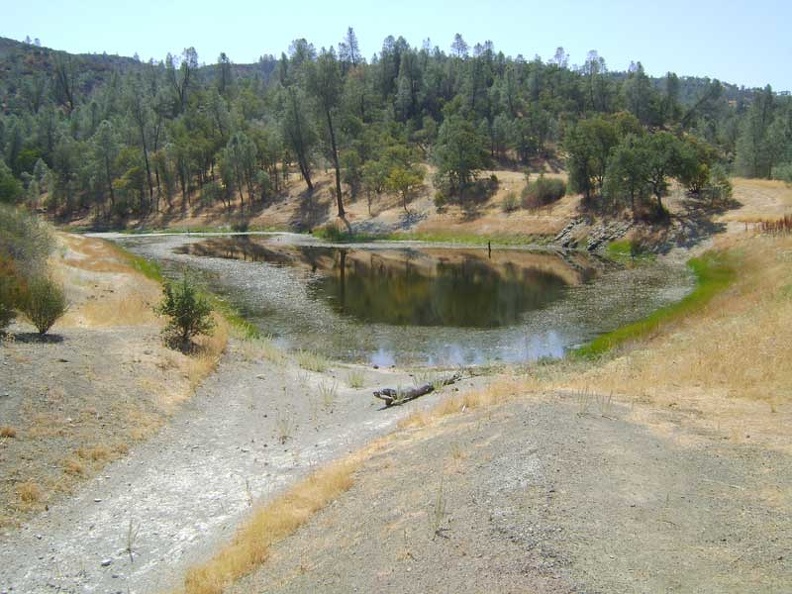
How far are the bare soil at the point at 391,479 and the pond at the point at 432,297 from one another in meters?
8.34

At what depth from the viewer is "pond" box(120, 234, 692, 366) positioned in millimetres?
32625

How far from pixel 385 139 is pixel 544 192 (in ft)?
121

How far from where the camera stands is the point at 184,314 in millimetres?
25516

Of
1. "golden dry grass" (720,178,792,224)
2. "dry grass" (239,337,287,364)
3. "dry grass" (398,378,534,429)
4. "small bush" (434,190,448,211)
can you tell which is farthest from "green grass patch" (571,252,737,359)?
"small bush" (434,190,448,211)

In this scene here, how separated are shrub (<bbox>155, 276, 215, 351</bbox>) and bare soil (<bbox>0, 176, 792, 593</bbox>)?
1370mm

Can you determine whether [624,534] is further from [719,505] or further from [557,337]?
[557,337]

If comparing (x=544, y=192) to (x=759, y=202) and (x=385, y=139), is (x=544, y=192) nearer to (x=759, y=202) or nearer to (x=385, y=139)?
(x=759, y=202)

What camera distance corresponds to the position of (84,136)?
5999 inches

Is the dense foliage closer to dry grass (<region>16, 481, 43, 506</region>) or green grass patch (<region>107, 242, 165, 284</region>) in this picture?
dry grass (<region>16, 481, 43, 506</region>)

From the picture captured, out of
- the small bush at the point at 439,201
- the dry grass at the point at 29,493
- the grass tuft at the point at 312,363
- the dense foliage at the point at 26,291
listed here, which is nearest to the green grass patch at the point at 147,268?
the dense foliage at the point at 26,291

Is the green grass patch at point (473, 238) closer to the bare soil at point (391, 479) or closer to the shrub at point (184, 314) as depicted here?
the bare soil at point (391, 479)

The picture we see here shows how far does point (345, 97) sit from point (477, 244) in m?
32.4

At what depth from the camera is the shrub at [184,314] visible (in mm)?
25250

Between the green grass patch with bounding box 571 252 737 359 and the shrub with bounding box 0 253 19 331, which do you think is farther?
the green grass patch with bounding box 571 252 737 359
